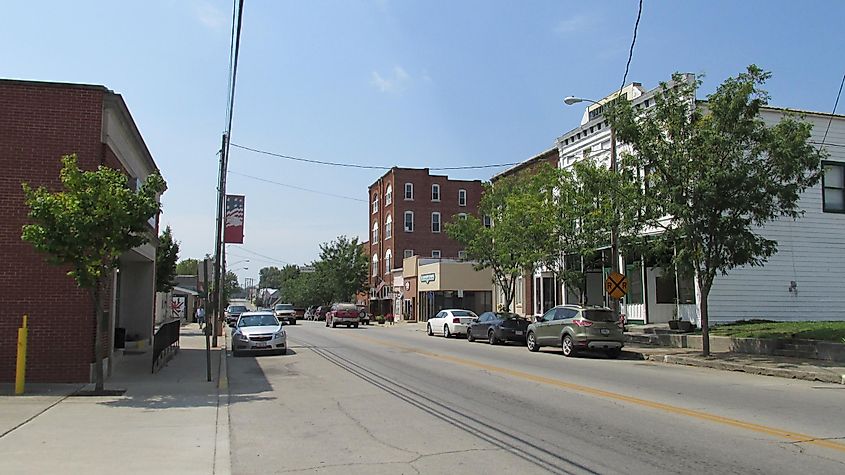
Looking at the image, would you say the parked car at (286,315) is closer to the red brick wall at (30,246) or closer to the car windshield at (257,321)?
the car windshield at (257,321)

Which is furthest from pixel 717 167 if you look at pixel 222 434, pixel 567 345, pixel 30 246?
pixel 30 246

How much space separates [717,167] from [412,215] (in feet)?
161

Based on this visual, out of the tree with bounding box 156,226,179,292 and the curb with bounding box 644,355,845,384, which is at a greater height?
the tree with bounding box 156,226,179,292

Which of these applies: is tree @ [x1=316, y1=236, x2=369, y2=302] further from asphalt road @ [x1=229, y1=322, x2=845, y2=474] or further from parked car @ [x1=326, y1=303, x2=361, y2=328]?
asphalt road @ [x1=229, y1=322, x2=845, y2=474]

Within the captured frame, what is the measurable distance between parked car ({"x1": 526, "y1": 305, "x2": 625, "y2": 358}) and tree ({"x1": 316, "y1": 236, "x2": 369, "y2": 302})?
4806cm

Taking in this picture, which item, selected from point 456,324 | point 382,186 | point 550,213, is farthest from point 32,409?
point 382,186

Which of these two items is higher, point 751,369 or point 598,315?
point 598,315

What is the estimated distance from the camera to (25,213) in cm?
1371

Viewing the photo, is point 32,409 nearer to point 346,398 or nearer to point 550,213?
point 346,398

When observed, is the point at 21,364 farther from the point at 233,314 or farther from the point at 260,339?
the point at 233,314

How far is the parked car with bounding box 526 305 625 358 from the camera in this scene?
69.3 ft

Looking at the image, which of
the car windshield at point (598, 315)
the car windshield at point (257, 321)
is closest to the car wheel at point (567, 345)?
the car windshield at point (598, 315)

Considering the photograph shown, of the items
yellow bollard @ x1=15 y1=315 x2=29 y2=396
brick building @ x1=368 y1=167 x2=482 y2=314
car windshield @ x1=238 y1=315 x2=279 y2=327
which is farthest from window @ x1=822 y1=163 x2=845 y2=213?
brick building @ x1=368 y1=167 x2=482 y2=314

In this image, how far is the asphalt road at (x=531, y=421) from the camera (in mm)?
7312
